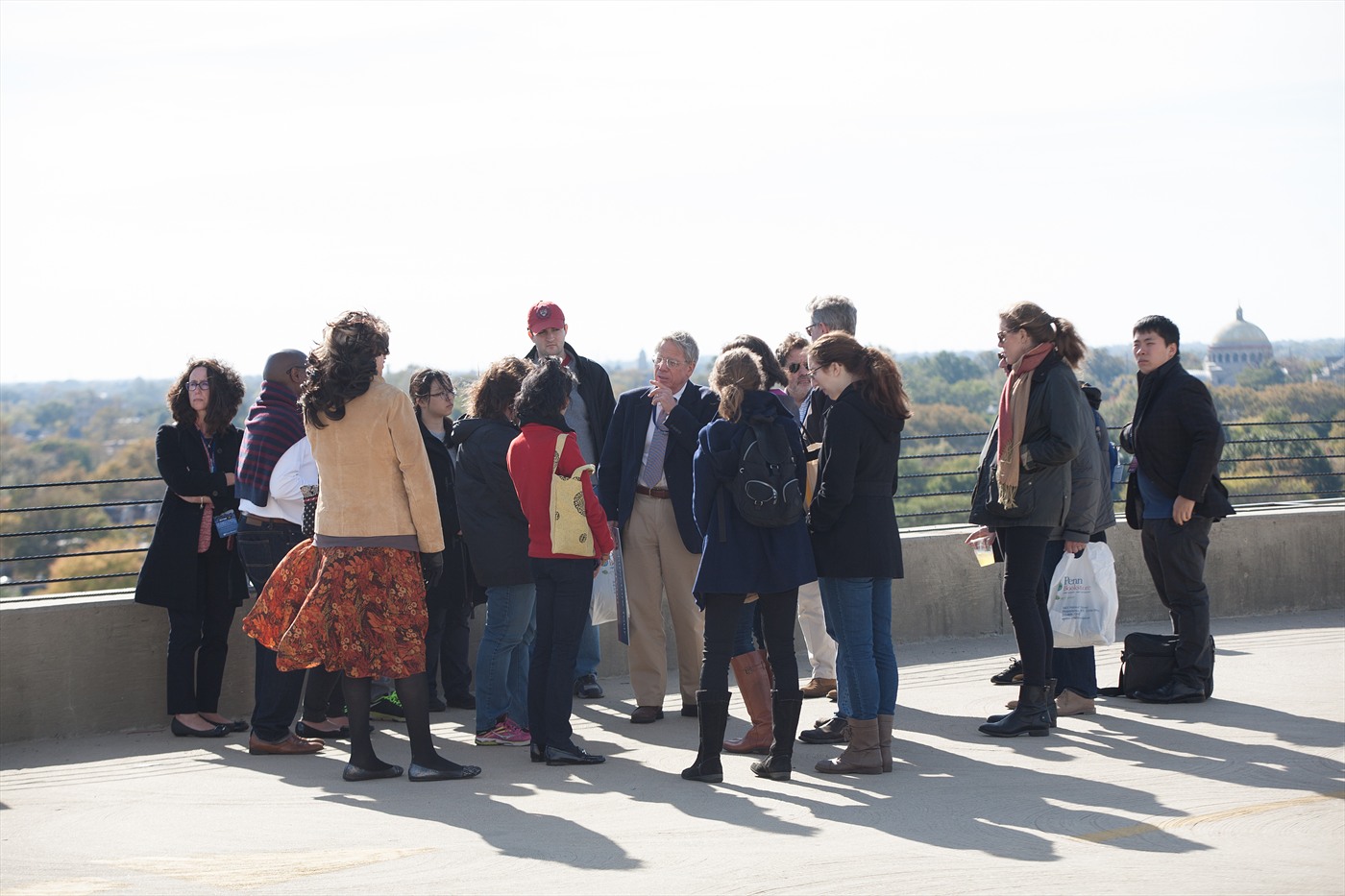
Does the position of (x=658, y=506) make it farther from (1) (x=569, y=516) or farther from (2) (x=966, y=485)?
(2) (x=966, y=485)

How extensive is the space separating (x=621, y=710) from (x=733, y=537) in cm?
205

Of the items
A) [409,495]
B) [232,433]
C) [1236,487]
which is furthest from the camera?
[1236,487]

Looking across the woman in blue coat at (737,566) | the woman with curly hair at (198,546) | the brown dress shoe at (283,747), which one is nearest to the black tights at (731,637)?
the woman in blue coat at (737,566)

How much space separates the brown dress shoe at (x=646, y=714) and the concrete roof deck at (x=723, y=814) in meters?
0.14

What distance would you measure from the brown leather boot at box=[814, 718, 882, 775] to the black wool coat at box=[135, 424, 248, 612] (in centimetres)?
318

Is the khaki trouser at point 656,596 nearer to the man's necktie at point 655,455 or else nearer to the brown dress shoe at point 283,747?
the man's necktie at point 655,455

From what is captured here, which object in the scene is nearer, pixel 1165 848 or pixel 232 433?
pixel 1165 848

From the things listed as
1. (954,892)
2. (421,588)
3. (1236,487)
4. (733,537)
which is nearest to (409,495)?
(421,588)

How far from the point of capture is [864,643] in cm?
612

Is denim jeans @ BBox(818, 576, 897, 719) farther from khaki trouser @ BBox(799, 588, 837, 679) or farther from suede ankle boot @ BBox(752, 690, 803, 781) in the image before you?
khaki trouser @ BBox(799, 588, 837, 679)

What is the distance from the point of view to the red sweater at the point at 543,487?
6309mm

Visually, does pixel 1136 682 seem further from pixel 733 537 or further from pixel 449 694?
pixel 449 694

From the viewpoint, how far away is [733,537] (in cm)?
596

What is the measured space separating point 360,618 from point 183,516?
1688mm
